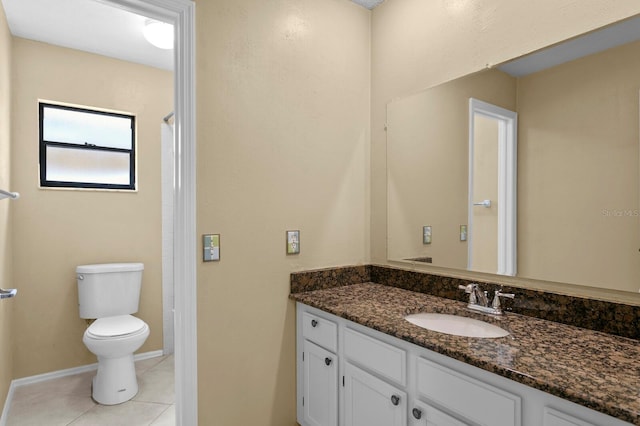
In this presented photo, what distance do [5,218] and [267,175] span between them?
176 cm

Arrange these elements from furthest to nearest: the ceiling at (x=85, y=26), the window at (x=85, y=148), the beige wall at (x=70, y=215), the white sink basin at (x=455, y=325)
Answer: the window at (x=85, y=148)
the beige wall at (x=70, y=215)
the ceiling at (x=85, y=26)
the white sink basin at (x=455, y=325)

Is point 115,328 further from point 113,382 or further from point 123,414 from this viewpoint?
point 123,414

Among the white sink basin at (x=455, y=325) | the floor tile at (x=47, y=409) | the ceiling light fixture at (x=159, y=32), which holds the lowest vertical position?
the floor tile at (x=47, y=409)

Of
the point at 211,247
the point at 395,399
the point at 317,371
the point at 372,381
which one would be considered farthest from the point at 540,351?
the point at 211,247

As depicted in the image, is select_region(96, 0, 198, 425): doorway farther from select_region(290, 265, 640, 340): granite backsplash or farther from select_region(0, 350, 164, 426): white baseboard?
select_region(0, 350, 164, 426): white baseboard

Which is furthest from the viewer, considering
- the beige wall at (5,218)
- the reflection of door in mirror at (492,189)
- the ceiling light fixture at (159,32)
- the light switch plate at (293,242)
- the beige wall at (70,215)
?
the beige wall at (70,215)

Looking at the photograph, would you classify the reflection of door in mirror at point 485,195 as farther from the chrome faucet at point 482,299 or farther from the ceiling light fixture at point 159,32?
the ceiling light fixture at point 159,32

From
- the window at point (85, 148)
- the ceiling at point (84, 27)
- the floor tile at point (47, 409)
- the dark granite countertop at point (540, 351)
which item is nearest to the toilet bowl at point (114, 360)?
the floor tile at point (47, 409)

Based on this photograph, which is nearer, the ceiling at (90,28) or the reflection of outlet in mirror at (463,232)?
the reflection of outlet in mirror at (463,232)

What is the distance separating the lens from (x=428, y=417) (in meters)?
1.24

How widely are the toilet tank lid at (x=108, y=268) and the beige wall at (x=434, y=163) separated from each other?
2.07 metres

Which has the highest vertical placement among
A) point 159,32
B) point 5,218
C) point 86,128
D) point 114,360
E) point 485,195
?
point 159,32

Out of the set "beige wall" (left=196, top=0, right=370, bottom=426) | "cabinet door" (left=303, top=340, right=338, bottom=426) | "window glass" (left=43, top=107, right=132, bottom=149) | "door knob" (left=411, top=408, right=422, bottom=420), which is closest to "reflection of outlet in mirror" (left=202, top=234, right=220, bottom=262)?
"beige wall" (left=196, top=0, right=370, bottom=426)

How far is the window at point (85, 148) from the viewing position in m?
2.84
